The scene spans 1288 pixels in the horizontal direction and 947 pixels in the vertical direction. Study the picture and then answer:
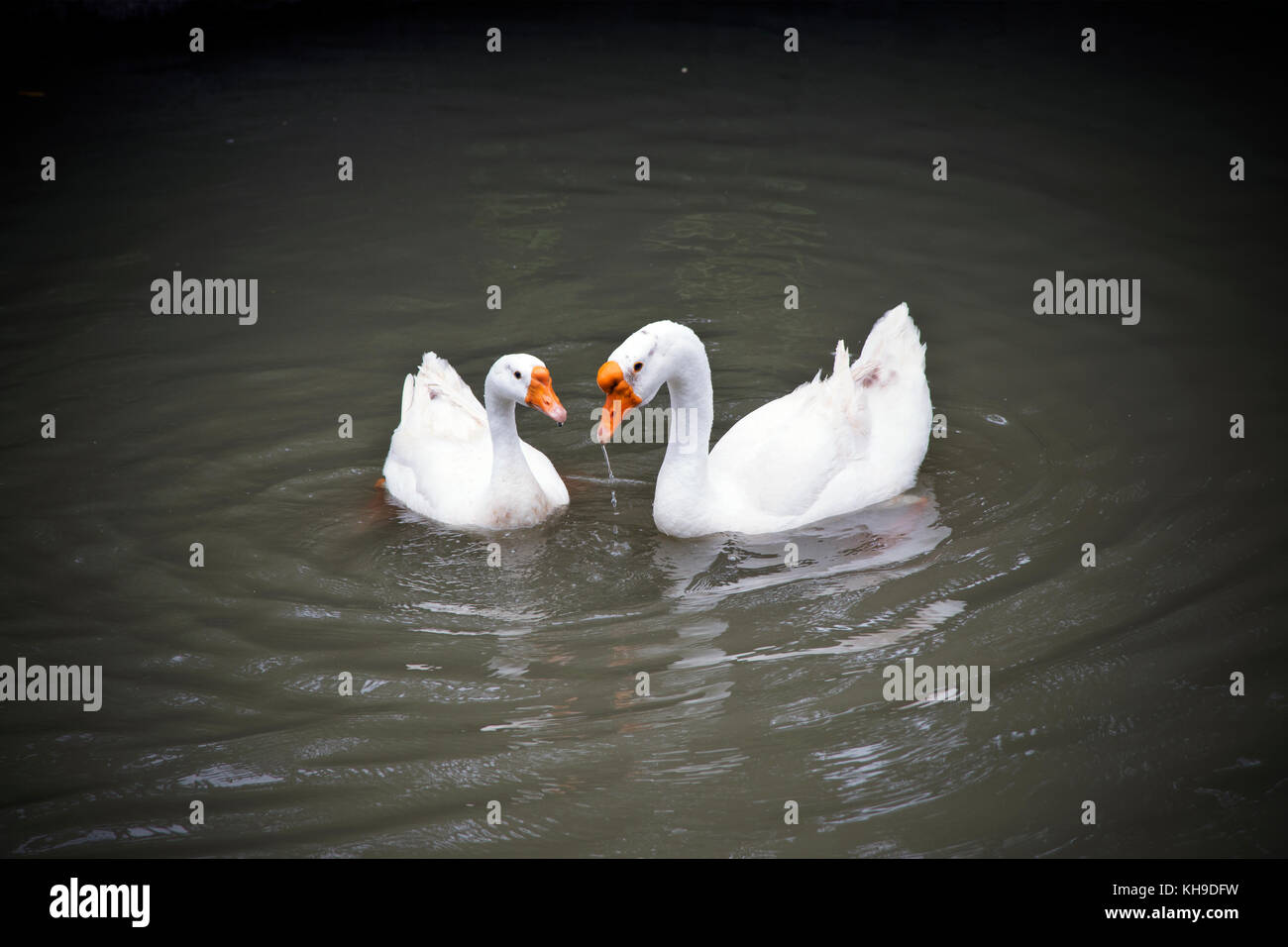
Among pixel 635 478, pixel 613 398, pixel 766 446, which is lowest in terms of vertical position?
pixel 635 478

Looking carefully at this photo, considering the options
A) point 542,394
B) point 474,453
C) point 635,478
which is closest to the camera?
point 542,394

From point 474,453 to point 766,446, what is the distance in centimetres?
158

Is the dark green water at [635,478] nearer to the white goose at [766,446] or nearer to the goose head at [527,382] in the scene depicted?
the white goose at [766,446]

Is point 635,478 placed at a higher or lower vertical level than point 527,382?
lower

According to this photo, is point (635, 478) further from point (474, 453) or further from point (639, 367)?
point (639, 367)

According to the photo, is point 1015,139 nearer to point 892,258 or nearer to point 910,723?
point 892,258

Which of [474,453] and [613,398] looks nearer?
[613,398]

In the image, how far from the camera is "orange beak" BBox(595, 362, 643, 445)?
5.59m

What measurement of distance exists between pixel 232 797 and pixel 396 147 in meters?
7.80

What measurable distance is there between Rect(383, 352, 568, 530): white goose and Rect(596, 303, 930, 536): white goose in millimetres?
526

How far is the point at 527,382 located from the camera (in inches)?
232

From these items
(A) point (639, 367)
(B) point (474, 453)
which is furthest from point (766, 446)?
(B) point (474, 453)

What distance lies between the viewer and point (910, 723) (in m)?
4.68

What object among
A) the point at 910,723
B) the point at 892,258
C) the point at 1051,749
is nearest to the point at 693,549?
the point at 910,723
